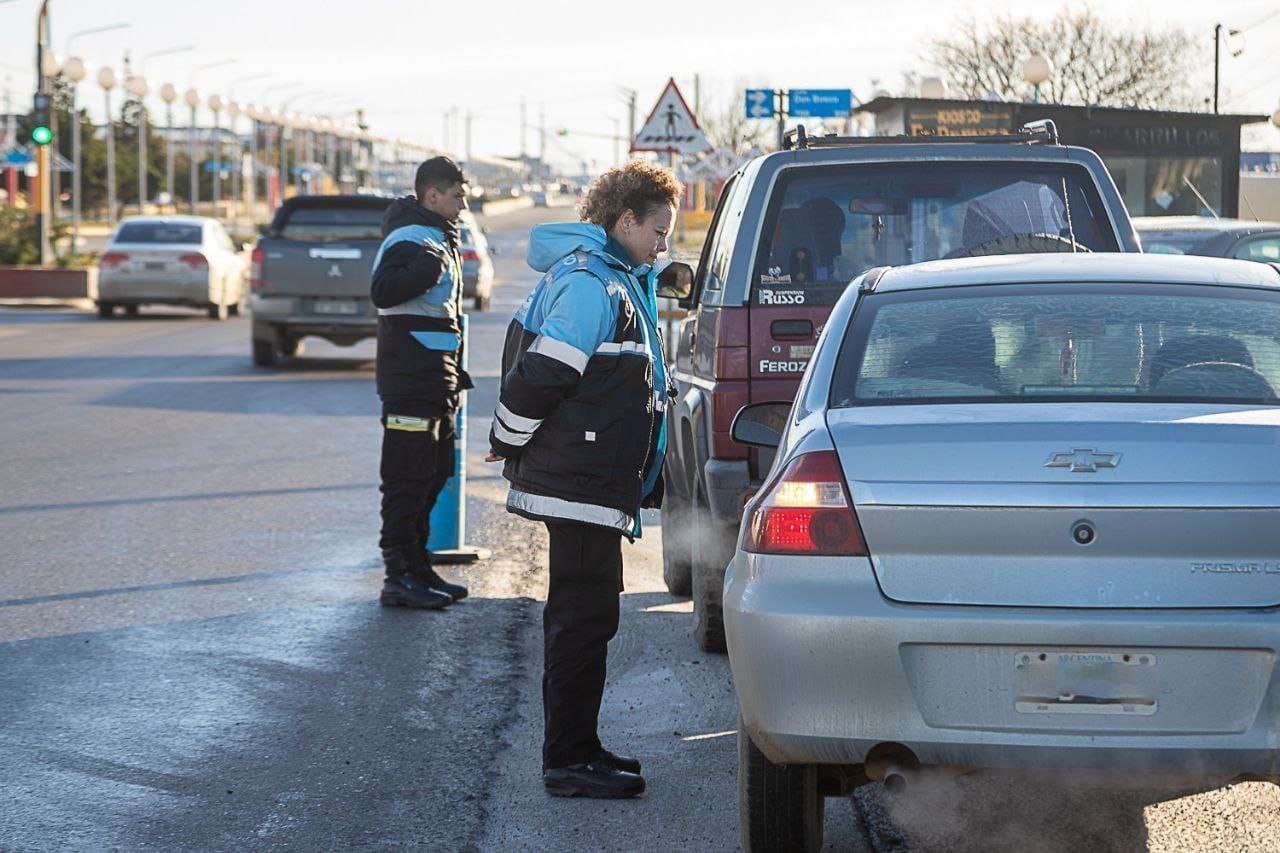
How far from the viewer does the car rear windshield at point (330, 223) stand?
20.5 m

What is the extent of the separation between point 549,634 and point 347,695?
4.05 ft

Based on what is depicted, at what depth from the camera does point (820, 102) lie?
4584 centimetres

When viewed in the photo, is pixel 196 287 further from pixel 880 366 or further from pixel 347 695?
pixel 880 366

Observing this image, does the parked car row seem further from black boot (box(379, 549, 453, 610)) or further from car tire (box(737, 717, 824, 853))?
black boot (box(379, 549, 453, 610))

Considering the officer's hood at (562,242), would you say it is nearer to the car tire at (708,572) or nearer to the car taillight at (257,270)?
the car tire at (708,572)

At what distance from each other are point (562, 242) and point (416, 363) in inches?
105

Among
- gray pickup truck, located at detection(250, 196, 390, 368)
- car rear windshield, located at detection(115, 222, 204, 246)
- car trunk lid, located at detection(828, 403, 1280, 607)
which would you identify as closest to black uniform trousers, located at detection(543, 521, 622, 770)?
car trunk lid, located at detection(828, 403, 1280, 607)

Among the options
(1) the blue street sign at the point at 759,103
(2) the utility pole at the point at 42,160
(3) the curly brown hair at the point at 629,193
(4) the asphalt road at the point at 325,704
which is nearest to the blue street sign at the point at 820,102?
(1) the blue street sign at the point at 759,103

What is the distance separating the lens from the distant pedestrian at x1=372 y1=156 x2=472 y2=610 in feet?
25.8

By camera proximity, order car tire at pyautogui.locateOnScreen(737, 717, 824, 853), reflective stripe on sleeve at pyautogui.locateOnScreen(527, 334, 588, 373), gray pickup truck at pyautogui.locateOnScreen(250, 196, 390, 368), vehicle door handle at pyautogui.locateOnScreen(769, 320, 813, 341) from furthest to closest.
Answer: gray pickup truck at pyautogui.locateOnScreen(250, 196, 390, 368) < vehicle door handle at pyautogui.locateOnScreen(769, 320, 813, 341) < reflective stripe on sleeve at pyautogui.locateOnScreen(527, 334, 588, 373) < car tire at pyautogui.locateOnScreen(737, 717, 824, 853)

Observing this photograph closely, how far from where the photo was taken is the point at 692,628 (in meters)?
7.72

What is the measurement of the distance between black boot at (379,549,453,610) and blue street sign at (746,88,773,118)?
31852 millimetres

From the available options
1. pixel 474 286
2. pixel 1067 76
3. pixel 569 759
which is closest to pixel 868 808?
pixel 569 759

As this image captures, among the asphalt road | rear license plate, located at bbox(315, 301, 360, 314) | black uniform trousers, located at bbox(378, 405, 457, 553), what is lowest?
the asphalt road
